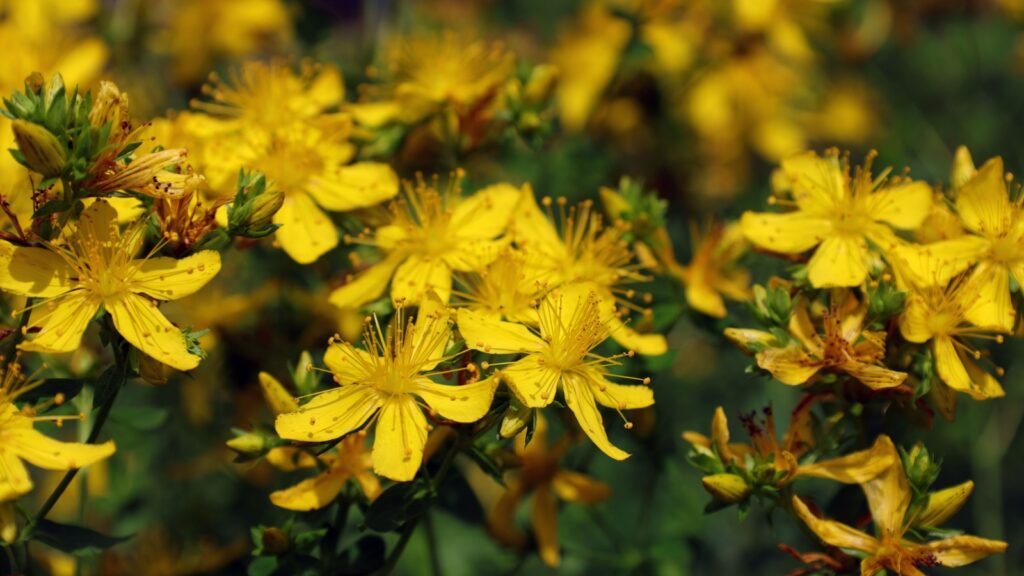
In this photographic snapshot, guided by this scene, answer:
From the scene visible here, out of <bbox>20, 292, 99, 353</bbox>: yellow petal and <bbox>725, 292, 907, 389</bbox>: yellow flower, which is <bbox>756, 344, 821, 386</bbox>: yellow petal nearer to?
<bbox>725, 292, 907, 389</bbox>: yellow flower

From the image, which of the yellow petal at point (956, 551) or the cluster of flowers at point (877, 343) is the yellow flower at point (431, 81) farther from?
the yellow petal at point (956, 551)

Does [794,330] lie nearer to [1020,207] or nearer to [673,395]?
[1020,207]

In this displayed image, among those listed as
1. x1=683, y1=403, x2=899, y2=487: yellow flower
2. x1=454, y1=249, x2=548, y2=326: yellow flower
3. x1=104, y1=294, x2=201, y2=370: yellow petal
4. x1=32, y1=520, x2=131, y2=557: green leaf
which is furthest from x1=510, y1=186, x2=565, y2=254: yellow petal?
x1=32, y1=520, x2=131, y2=557: green leaf

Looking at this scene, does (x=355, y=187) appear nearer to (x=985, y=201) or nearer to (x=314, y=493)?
(x=314, y=493)

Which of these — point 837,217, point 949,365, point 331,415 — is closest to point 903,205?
point 837,217

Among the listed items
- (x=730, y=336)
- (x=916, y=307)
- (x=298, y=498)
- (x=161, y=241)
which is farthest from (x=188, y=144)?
(x=916, y=307)

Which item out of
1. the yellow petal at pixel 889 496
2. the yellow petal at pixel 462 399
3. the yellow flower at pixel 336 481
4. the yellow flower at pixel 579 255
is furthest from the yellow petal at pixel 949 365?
the yellow flower at pixel 336 481
